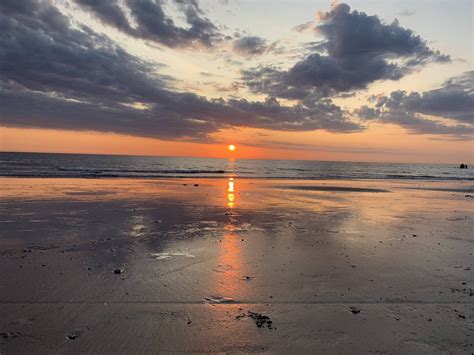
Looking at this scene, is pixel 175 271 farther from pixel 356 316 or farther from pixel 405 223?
pixel 405 223

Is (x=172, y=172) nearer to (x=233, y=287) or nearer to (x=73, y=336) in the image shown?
(x=233, y=287)

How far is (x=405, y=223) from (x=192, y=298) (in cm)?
1172

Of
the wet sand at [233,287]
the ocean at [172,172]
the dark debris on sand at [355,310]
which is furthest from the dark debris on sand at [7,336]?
the ocean at [172,172]

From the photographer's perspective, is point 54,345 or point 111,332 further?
point 111,332

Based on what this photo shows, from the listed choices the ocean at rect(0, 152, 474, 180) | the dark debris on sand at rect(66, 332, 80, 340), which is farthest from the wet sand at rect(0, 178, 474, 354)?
the ocean at rect(0, 152, 474, 180)

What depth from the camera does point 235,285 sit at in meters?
7.27

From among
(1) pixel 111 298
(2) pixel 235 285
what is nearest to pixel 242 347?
(2) pixel 235 285

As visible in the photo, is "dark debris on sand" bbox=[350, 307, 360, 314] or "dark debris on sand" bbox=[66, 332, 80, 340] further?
"dark debris on sand" bbox=[350, 307, 360, 314]

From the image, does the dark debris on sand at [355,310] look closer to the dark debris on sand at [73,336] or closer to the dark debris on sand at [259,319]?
the dark debris on sand at [259,319]

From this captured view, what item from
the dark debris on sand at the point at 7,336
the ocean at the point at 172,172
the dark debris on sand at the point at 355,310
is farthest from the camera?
the ocean at the point at 172,172

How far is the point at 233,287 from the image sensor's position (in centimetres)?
716

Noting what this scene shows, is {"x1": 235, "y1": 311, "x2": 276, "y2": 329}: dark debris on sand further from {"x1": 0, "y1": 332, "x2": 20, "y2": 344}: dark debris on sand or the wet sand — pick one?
{"x1": 0, "y1": 332, "x2": 20, "y2": 344}: dark debris on sand

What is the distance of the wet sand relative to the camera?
516 cm

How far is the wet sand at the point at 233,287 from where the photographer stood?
16.9 ft
